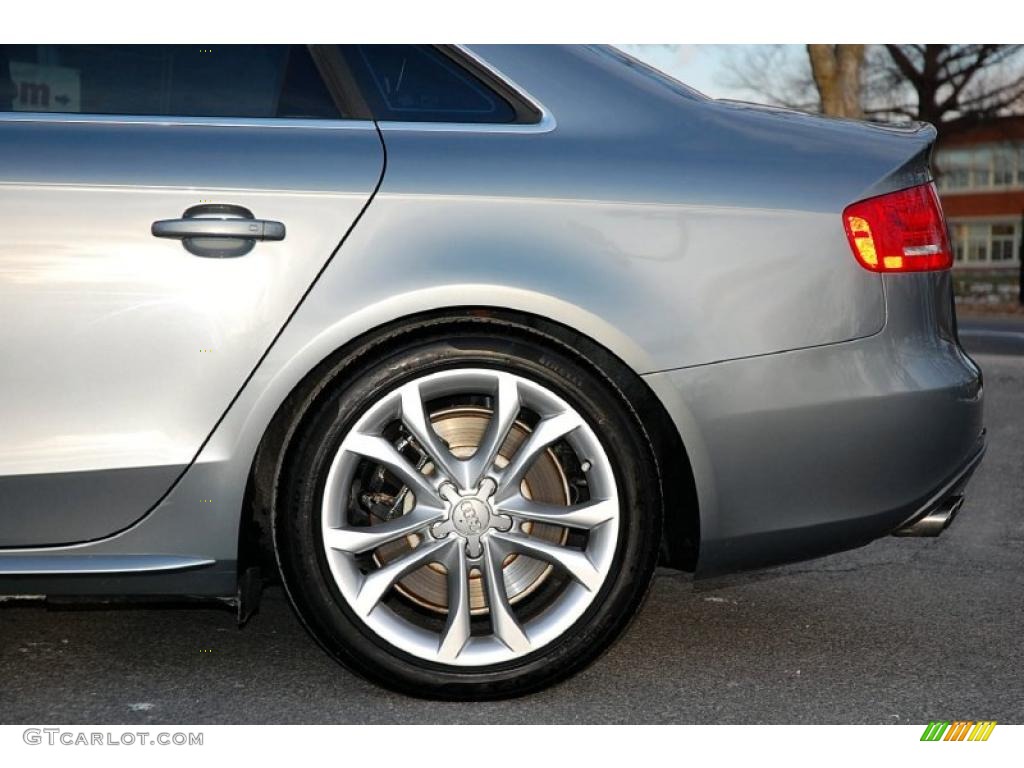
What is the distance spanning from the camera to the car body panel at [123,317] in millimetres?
2787

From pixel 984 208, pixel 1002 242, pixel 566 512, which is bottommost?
pixel 1002 242

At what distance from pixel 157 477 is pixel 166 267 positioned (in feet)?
1.48

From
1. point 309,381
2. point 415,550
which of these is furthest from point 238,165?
point 415,550

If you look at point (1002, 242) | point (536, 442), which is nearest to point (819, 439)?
point (536, 442)

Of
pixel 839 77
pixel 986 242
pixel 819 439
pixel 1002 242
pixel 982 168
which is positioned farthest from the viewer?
pixel 986 242

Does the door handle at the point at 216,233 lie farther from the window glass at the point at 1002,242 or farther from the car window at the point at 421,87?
the window glass at the point at 1002,242

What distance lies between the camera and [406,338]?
2916mm

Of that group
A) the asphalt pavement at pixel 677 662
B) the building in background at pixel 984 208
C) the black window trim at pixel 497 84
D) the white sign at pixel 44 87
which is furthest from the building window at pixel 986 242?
the white sign at pixel 44 87

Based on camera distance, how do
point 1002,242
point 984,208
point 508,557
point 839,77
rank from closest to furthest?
point 508,557
point 839,77
point 984,208
point 1002,242
